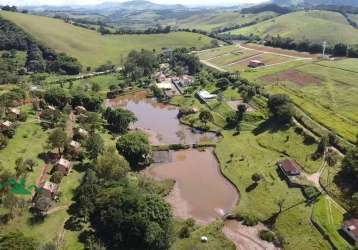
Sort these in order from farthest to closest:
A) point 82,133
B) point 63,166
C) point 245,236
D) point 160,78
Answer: point 160,78 → point 82,133 → point 63,166 → point 245,236

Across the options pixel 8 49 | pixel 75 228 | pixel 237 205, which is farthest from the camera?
pixel 8 49

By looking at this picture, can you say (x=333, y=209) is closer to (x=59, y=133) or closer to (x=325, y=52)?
(x=59, y=133)

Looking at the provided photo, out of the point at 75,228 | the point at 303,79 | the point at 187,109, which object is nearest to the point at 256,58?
the point at 303,79

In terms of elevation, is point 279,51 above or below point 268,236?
above

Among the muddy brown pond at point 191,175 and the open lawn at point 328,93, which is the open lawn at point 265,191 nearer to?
the muddy brown pond at point 191,175

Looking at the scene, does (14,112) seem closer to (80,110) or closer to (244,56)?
(80,110)

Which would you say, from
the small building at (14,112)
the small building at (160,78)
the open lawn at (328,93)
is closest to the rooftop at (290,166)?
the open lawn at (328,93)

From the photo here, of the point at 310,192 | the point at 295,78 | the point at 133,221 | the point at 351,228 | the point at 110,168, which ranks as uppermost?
the point at 110,168

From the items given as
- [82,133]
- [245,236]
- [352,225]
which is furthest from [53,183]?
[352,225]
